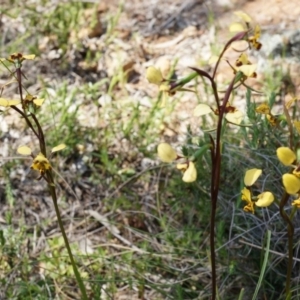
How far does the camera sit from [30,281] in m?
1.98

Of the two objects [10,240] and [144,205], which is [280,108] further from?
[10,240]

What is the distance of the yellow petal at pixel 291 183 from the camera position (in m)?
1.02

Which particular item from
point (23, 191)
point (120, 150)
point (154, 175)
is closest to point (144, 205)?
point (154, 175)

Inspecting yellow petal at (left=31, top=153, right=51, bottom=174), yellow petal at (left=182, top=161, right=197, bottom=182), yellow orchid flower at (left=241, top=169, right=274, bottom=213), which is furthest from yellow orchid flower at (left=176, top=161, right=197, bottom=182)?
yellow petal at (left=31, top=153, right=51, bottom=174)

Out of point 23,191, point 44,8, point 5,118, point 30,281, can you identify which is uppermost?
point 44,8

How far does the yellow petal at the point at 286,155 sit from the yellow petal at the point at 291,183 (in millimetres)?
30

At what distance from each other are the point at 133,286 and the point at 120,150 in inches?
25.3

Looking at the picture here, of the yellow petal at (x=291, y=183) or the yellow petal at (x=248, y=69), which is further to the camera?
the yellow petal at (x=248, y=69)

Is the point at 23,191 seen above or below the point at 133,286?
above

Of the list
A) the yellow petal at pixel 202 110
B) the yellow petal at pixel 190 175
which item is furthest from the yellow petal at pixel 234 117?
the yellow petal at pixel 190 175

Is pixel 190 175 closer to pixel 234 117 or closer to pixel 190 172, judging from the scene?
pixel 190 172

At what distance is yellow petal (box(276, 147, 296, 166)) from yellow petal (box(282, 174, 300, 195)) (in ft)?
0.10

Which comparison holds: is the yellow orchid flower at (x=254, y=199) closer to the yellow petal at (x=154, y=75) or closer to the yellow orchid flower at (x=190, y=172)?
the yellow orchid flower at (x=190, y=172)

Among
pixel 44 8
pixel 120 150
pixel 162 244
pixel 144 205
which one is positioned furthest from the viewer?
pixel 44 8
